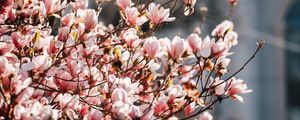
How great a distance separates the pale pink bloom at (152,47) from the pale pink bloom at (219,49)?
0.63ft

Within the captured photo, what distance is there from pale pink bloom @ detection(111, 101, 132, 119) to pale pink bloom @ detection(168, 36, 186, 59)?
447mm

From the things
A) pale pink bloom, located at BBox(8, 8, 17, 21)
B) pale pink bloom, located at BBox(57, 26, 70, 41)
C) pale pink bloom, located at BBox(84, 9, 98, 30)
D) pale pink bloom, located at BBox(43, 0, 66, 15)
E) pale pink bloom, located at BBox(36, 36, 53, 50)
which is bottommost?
pale pink bloom, located at BBox(36, 36, 53, 50)

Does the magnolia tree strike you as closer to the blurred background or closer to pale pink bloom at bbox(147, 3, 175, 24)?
pale pink bloom at bbox(147, 3, 175, 24)

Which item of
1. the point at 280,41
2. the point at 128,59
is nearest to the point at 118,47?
the point at 128,59

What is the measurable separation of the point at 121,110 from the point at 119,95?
0.31ft

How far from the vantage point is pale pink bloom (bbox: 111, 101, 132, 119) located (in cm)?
191

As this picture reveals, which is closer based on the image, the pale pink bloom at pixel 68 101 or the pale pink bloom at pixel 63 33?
the pale pink bloom at pixel 68 101

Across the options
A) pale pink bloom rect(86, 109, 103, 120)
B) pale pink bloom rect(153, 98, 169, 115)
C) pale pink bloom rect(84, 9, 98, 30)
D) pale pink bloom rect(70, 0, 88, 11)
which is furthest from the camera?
pale pink bloom rect(70, 0, 88, 11)

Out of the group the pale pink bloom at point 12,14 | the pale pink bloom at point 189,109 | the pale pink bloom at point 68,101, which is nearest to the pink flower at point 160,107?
the pale pink bloom at point 189,109

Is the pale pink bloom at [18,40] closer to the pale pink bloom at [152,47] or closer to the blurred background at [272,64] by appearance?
the pale pink bloom at [152,47]

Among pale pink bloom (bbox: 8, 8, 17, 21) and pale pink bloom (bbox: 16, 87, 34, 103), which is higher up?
pale pink bloom (bbox: 8, 8, 17, 21)

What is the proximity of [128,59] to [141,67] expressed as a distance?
113 mm

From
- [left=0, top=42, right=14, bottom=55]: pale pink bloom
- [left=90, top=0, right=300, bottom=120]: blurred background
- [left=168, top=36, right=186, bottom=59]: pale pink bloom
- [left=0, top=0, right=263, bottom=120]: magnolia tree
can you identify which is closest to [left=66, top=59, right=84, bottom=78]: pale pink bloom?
[left=0, top=0, right=263, bottom=120]: magnolia tree

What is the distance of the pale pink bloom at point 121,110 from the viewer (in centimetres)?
191
